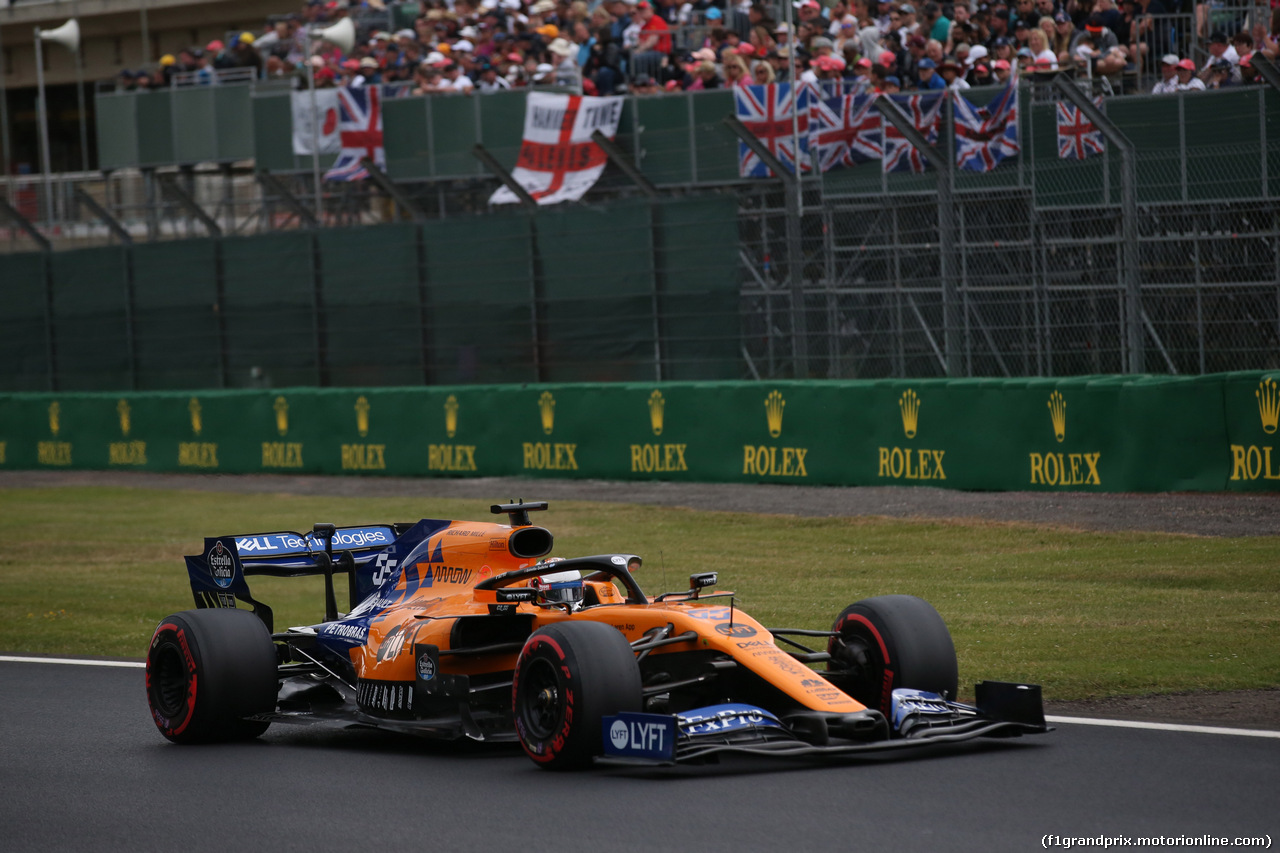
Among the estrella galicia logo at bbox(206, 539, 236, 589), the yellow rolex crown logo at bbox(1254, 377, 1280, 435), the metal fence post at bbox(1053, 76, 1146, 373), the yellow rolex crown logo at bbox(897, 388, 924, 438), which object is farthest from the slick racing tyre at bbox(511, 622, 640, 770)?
the metal fence post at bbox(1053, 76, 1146, 373)

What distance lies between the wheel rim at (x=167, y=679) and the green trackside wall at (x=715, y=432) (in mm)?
8502

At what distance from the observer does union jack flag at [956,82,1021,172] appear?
15.9 meters

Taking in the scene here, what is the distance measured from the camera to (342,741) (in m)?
7.77

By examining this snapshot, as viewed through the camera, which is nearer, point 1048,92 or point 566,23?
point 1048,92

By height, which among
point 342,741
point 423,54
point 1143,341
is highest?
point 423,54

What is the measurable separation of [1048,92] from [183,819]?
1213cm

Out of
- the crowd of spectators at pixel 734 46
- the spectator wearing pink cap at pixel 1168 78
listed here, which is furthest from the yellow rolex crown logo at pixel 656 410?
the spectator wearing pink cap at pixel 1168 78

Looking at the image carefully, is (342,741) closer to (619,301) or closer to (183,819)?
(183,819)

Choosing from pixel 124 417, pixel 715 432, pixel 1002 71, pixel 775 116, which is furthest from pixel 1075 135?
pixel 124 417

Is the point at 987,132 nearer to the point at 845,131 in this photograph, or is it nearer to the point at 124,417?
the point at 845,131

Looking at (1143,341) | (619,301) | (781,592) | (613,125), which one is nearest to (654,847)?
(781,592)

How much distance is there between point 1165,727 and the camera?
705 centimetres

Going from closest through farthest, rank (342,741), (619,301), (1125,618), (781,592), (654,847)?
1. (654,847)
2. (342,741)
3. (1125,618)
4. (781,592)
5. (619,301)

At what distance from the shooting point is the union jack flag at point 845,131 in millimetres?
17578
